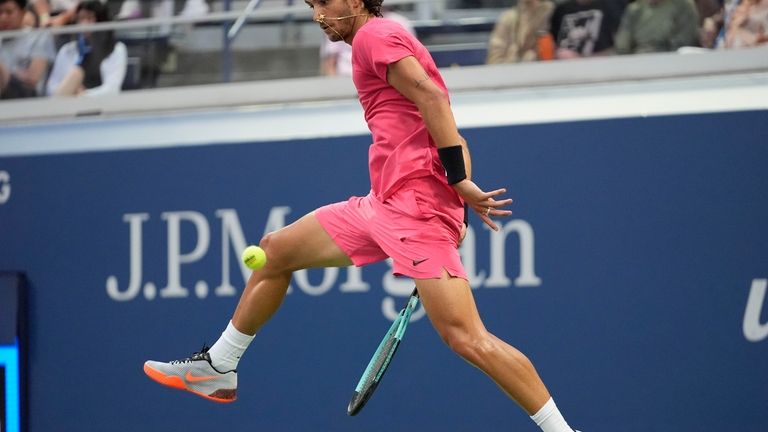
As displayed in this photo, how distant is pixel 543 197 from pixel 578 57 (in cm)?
76

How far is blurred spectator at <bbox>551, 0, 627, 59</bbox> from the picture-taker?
646 cm

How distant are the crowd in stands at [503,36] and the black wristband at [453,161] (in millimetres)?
2438

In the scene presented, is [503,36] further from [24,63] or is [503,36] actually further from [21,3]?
[21,3]

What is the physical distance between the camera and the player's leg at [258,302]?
462cm

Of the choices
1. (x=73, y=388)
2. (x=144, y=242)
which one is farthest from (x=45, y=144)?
(x=73, y=388)

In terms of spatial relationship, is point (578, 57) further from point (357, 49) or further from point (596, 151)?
point (357, 49)

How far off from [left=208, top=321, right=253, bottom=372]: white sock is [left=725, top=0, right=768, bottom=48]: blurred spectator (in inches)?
117

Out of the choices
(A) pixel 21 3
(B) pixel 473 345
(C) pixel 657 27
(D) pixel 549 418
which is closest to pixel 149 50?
(A) pixel 21 3

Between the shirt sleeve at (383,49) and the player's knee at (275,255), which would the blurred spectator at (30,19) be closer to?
the player's knee at (275,255)

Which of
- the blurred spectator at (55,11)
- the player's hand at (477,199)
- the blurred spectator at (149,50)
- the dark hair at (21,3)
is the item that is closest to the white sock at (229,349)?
the player's hand at (477,199)

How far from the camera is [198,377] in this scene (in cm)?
488

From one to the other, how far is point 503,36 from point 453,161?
2.66 metres

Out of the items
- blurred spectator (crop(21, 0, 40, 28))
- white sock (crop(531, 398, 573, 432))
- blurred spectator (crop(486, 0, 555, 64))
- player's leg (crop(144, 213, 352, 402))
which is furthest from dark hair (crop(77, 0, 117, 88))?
white sock (crop(531, 398, 573, 432))

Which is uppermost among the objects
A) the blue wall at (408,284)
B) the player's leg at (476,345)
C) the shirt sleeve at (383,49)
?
the shirt sleeve at (383,49)
